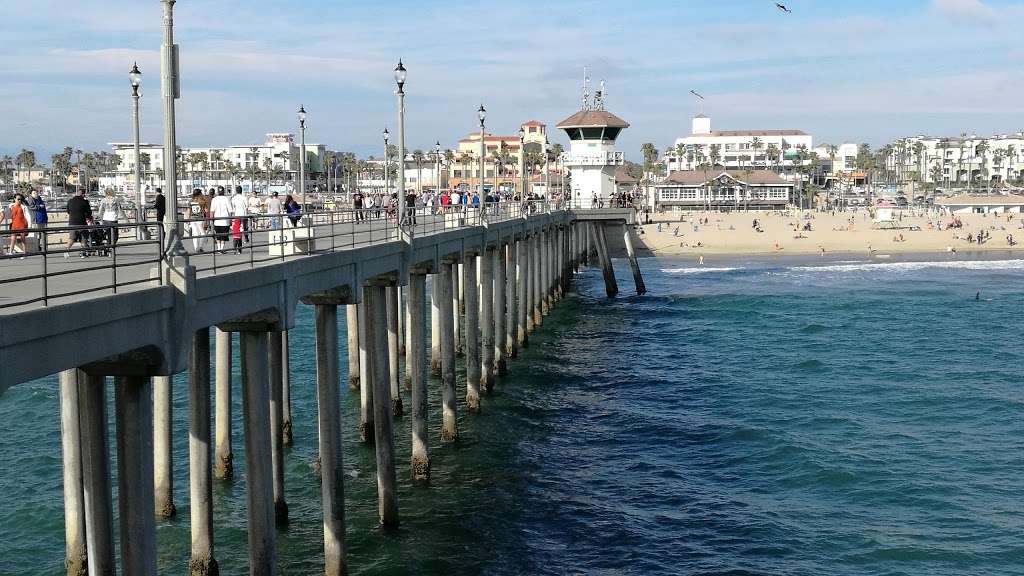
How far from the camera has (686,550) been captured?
1798 centimetres

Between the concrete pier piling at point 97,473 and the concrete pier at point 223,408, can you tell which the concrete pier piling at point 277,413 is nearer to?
the concrete pier at point 223,408

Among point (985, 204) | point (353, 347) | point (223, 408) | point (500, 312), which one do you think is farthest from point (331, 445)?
point (985, 204)

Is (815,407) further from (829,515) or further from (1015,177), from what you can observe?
(1015,177)

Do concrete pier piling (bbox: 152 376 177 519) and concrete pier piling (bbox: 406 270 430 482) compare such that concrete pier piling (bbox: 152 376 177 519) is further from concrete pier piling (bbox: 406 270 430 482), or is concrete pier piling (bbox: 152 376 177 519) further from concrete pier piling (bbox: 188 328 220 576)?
concrete pier piling (bbox: 406 270 430 482)

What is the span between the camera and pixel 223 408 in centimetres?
2002

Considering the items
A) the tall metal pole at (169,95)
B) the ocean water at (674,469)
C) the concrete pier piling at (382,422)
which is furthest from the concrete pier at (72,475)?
the concrete pier piling at (382,422)

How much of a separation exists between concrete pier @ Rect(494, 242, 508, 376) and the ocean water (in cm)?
98

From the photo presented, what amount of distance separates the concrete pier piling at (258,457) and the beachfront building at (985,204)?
410ft

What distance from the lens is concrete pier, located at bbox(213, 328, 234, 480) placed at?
18797 millimetres

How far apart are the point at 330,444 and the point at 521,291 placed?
22033mm

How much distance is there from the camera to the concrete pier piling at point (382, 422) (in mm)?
17344

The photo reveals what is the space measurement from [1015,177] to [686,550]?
671ft

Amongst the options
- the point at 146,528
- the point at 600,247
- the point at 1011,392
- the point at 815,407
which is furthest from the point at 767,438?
the point at 600,247

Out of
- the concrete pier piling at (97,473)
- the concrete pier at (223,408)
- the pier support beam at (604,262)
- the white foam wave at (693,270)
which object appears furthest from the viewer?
the white foam wave at (693,270)
